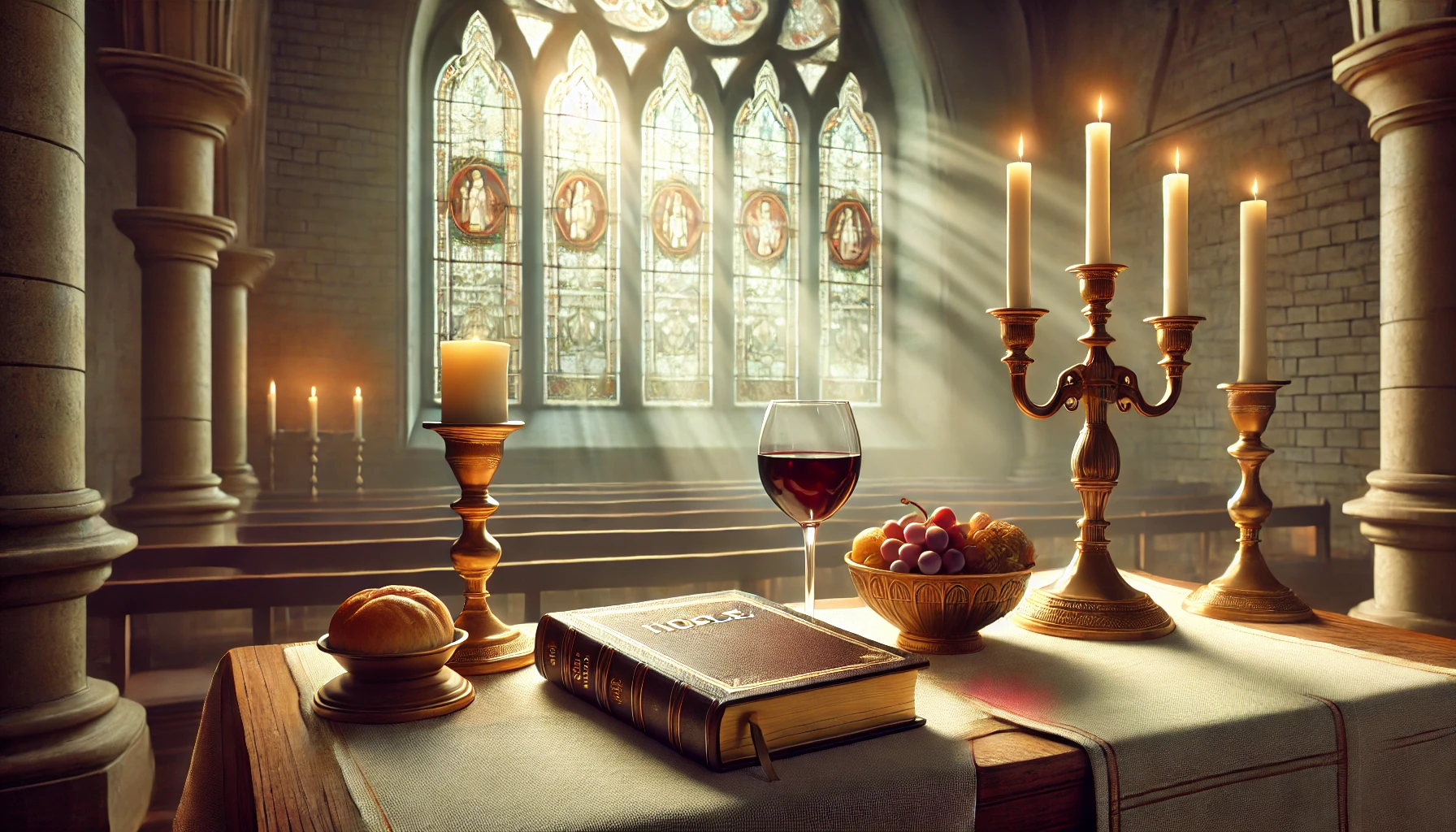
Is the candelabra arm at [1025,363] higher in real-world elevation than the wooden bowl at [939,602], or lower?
higher

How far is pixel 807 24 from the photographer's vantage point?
8273 millimetres

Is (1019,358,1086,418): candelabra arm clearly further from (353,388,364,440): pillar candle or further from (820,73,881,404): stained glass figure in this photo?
(820,73,881,404): stained glass figure

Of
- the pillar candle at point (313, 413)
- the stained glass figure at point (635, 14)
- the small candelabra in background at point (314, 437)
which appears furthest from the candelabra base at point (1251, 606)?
the stained glass figure at point (635, 14)

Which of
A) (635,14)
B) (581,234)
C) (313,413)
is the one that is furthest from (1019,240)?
(635,14)

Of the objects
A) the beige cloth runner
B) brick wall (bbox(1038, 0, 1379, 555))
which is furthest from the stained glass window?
the beige cloth runner

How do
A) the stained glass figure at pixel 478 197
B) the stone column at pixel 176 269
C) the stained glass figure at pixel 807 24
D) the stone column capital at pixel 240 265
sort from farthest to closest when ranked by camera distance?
the stained glass figure at pixel 807 24, the stained glass figure at pixel 478 197, the stone column capital at pixel 240 265, the stone column at pixel 176 269

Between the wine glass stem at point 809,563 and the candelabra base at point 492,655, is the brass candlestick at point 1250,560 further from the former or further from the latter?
the candelabra base at point 492,655

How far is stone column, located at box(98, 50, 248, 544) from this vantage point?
3695mm

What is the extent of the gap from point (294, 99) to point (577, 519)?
402 cm

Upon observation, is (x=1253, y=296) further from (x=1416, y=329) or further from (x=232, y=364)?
(x=232, y=364)

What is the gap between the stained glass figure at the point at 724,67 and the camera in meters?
8.09

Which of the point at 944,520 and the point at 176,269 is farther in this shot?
the point at 176,269

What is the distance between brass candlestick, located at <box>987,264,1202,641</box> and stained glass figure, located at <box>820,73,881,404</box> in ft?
23.7

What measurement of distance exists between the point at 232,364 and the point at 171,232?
6.10 feet
